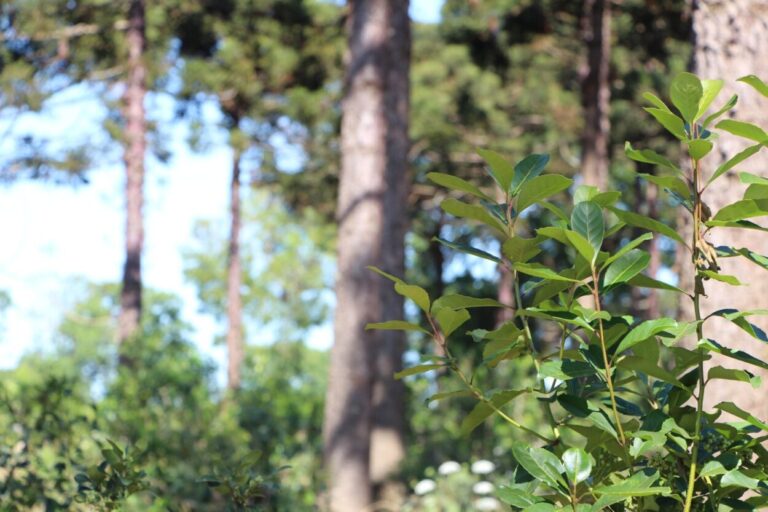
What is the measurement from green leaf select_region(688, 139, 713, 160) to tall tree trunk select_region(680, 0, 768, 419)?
178 cm

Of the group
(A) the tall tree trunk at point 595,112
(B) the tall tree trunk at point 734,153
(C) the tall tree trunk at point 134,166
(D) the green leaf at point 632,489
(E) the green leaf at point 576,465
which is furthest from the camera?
(C) the tall tree trunk at point 134,166

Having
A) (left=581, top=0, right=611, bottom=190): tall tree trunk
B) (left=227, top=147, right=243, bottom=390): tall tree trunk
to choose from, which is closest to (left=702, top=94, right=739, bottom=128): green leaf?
(left=581, top=0, right=611, bottom=190): tall tree trunk

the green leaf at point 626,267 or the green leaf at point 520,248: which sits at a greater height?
the green leaf at point 520,248

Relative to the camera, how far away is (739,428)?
142cm

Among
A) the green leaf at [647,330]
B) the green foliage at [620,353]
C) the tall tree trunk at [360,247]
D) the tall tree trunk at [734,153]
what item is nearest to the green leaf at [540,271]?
the green foliage at [620,353]

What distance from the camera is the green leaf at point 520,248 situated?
4.69ft

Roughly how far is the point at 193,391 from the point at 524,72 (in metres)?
15.8

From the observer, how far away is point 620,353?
1.42 metres

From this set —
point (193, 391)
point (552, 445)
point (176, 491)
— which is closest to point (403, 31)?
point (176, 491)

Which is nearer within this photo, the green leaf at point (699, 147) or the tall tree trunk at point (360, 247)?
the green leaf at point (699, 147)

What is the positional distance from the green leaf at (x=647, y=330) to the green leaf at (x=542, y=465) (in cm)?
18

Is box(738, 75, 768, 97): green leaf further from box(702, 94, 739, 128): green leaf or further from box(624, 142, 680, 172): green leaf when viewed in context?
box(624, 142, 680, 172): green leaf

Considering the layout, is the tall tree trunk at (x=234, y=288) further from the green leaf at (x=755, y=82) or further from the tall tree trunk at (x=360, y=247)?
the green leaf at (x=755, y=82)

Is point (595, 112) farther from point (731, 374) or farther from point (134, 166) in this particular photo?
point (731, 374)
